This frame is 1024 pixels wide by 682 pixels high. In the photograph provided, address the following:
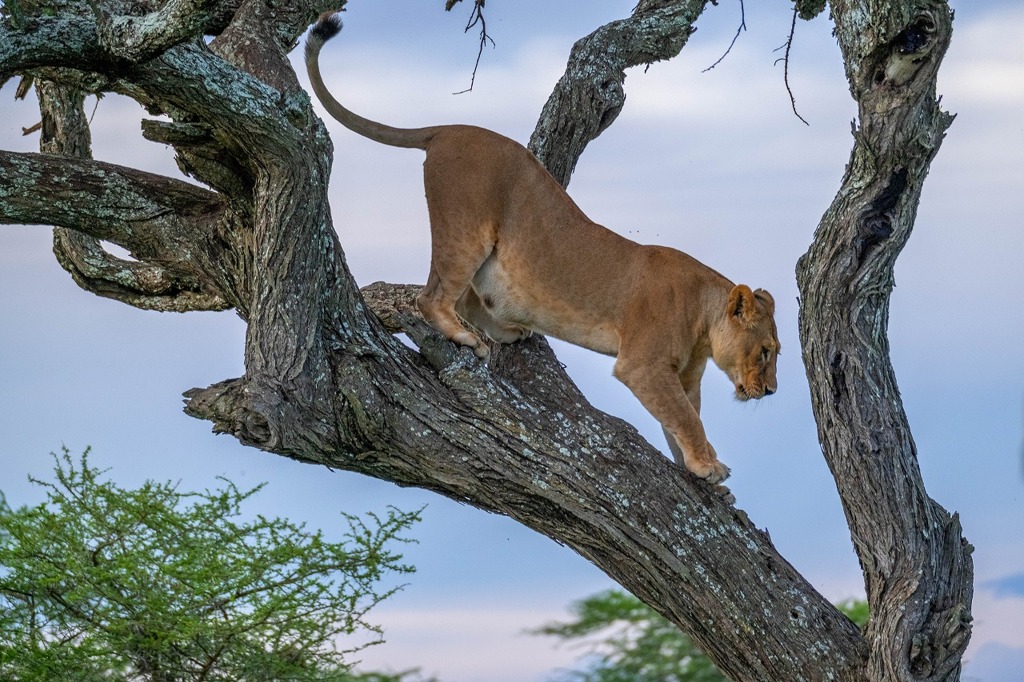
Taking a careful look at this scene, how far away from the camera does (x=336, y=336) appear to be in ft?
16.1

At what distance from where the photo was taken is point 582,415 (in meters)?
5.02

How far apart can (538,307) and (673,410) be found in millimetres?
782

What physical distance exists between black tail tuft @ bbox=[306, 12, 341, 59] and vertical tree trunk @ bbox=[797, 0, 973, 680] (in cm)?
213

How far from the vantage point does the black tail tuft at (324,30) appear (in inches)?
211

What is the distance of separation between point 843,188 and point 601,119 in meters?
1.94

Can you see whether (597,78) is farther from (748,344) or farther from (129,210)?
(129,210)

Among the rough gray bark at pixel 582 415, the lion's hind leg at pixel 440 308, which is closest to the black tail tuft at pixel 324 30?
the rough gray bark at pixel 582 415

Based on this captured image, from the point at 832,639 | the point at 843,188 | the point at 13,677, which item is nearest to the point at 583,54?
the point at 843,188

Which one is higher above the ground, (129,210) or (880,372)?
(129,210)

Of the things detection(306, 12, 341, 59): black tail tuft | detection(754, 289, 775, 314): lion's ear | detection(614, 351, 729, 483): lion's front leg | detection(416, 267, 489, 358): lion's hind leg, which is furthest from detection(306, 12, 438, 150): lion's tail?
detection(754, 289, 775, 314): lion's ear

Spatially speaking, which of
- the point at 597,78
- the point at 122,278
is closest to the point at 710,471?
the point at 597,78

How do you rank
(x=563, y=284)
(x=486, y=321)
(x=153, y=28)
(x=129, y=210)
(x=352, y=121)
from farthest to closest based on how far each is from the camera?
(x=352, y=121) → (x=486, y=321) → (x=563, y=284) → (x=129, y=210) → (x=153, y=28)

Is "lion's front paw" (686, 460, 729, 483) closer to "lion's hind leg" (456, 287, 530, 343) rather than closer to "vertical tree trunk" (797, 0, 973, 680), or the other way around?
"vertical tree trunk" (797, 0, 973, 680)

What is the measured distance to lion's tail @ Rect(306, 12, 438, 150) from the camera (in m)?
5.47
